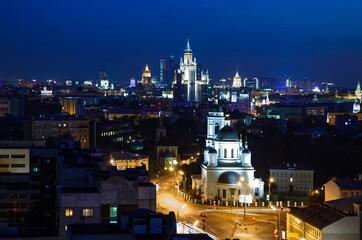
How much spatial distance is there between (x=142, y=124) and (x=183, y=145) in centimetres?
2285

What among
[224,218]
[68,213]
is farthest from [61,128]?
[68,213]

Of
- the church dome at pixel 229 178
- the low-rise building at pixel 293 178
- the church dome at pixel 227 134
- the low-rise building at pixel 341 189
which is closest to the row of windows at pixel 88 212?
the low-rise building at pixel 341 189

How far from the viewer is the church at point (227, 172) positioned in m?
48.5

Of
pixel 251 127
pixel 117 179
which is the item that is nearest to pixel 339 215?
pixel 117 179

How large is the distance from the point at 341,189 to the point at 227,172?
8.02m

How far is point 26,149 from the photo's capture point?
45688 millimetres

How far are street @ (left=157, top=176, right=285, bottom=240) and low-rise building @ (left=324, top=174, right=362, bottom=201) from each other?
3.46 metres

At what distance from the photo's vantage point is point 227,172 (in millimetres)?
49125

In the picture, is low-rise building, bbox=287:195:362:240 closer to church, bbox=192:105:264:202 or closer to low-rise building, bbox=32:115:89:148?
church, bbox=192:105:264:202

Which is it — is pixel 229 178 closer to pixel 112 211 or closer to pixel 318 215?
pixel 318 215

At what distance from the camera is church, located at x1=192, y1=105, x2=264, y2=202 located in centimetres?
4853

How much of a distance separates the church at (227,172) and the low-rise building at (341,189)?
492 centimetres

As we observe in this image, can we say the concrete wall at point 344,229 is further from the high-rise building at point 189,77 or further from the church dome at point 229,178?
the high-rise building at point 189,77

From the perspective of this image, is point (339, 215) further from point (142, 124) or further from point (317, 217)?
point (142, 124)
